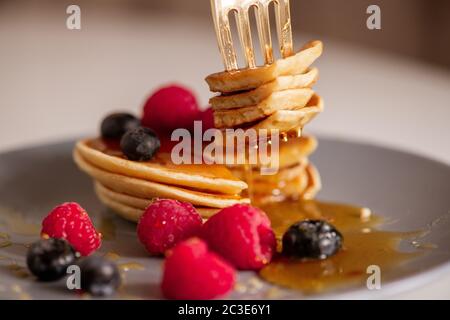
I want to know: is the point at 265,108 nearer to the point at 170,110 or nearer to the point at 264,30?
the point at 264,30

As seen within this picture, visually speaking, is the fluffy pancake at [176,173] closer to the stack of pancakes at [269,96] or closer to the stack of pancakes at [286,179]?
the stack of pancakes at [269,96]

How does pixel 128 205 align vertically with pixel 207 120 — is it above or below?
below

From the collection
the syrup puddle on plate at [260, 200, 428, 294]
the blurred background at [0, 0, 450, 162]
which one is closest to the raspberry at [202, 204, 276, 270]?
the syrup puddle on plate at [260, 200, 428, 294]

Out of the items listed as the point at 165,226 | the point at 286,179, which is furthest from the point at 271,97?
the point at 286,179
